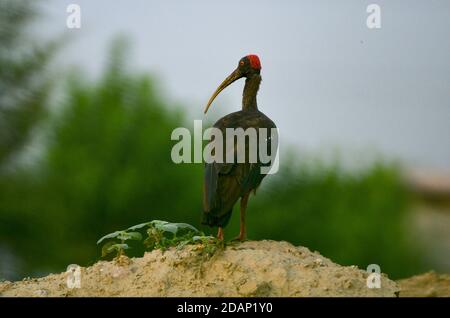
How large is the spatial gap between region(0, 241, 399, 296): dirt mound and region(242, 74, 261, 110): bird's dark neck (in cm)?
140

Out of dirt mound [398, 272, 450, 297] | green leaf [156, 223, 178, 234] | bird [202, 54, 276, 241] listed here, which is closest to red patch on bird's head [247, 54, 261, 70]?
bird [202, 54, 276, 241]

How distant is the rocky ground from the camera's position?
16.1ft

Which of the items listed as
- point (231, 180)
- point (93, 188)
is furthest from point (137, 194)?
point (231, 180)

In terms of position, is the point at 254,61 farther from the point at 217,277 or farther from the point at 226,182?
the point at 217,277

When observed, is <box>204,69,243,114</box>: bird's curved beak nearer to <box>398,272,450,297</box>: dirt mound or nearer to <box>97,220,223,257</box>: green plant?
<box>97,220,223,257</box>: green plant

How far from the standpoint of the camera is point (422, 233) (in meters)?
15.6

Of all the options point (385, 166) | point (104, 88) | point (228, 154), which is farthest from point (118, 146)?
point (228, 154)

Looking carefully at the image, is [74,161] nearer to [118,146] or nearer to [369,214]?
[118,146]

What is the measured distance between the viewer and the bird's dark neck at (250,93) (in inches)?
252

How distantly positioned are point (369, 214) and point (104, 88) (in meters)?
6.22

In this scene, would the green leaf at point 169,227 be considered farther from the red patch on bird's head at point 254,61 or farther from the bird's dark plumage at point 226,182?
the red patch on bird's head at point 254,61

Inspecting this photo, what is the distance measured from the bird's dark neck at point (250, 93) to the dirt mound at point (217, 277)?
140 cm

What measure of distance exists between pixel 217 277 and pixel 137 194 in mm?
10095

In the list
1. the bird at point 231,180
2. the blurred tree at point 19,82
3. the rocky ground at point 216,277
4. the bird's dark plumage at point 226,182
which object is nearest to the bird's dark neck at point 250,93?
the bird at point 231,180
